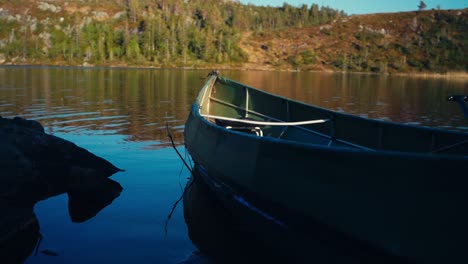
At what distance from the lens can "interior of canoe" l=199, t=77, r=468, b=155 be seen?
9594mm

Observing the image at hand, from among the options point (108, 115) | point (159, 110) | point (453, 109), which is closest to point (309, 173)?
point (108, 115)

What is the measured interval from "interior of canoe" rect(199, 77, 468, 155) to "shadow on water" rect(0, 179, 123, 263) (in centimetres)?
431

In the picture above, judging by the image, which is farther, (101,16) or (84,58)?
(101,16)

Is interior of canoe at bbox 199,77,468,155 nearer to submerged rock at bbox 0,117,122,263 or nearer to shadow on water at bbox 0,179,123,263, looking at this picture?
submerged rock at bbox 0,117,122,263

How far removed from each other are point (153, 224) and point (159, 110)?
2429 centimetres

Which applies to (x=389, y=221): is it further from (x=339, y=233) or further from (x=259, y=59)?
(x=259, y=59)

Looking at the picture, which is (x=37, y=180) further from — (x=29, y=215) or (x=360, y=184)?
(x=360, y=184)

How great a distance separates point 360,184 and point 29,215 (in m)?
7.36

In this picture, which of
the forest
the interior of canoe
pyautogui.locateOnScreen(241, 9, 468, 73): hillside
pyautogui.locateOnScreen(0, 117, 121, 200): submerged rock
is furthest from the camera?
pyautogui.locateOnScreen(241, 9, 468, 73): hillside

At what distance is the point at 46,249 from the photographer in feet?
28.7

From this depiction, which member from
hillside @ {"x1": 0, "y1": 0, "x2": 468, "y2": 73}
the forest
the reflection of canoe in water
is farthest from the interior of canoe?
the forest

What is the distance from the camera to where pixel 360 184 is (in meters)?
6.88

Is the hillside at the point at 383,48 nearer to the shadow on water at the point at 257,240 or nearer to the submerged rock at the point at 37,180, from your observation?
the submerged rock at the point at 37,180

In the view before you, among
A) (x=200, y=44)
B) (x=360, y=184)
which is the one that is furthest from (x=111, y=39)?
(x=360, y=184)
